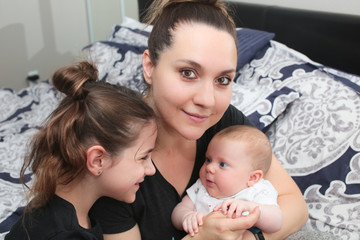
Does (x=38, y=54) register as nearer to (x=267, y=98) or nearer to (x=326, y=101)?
(x=267, y=98)

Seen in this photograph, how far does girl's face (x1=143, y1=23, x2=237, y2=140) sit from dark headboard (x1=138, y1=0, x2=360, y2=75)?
0.96 metres

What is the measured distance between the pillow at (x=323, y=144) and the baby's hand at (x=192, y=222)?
0.55 metres

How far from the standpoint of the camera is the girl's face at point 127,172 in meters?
0.95

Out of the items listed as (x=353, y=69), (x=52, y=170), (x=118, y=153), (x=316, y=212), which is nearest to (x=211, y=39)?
(x=118, y=153)

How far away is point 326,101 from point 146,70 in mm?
944

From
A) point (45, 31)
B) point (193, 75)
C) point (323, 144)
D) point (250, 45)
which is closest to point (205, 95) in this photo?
point (193, 75)

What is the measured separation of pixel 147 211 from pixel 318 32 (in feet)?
4.92

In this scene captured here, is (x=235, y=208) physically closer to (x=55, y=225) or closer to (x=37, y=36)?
(x=55, y=225)

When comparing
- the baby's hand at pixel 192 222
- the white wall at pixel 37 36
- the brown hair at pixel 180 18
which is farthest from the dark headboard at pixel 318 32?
the white wall at pixel 37 36

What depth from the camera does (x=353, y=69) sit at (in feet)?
6.12

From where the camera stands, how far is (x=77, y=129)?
0.90m

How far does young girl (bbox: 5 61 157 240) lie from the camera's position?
891mm

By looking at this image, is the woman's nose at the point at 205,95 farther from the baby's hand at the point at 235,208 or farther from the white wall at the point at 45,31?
the white wall at the point at 45,31

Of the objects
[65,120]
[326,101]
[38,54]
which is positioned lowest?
[38,54]
